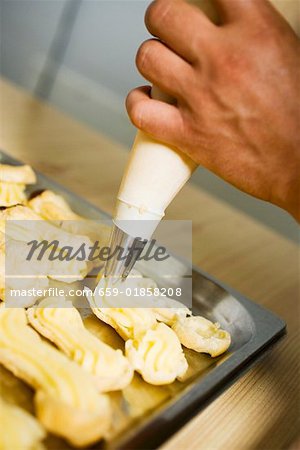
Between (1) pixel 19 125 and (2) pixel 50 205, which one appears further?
(1) pixel 19 125

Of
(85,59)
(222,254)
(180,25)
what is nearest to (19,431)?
(180,25)

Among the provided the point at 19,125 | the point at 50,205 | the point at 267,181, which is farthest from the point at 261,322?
the point at 19,125

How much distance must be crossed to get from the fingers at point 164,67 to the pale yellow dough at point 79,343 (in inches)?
11.9

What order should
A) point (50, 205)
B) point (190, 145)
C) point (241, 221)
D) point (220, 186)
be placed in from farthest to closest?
point (220, 186) < point (241, 221) < point (50, 205) < point (190, 145)

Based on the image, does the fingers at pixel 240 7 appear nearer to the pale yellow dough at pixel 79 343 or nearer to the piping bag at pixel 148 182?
the piping bag at pixel 148 182

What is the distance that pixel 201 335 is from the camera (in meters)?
0.76

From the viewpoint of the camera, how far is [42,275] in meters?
0.80

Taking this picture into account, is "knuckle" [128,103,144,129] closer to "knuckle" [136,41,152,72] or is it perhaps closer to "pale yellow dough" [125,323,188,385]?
"knuckle" [136,41,152,72]

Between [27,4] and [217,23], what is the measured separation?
1973mm

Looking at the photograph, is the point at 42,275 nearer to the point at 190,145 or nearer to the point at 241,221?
the point at 190,145

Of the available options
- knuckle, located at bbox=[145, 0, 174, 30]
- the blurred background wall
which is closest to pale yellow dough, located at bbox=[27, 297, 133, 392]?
knuckle, located at bbox=[145, 0, 174, 30]

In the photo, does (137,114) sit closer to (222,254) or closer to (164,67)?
(164,67)

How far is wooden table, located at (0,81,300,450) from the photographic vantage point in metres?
0.67

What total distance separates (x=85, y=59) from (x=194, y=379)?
1.71 metres
